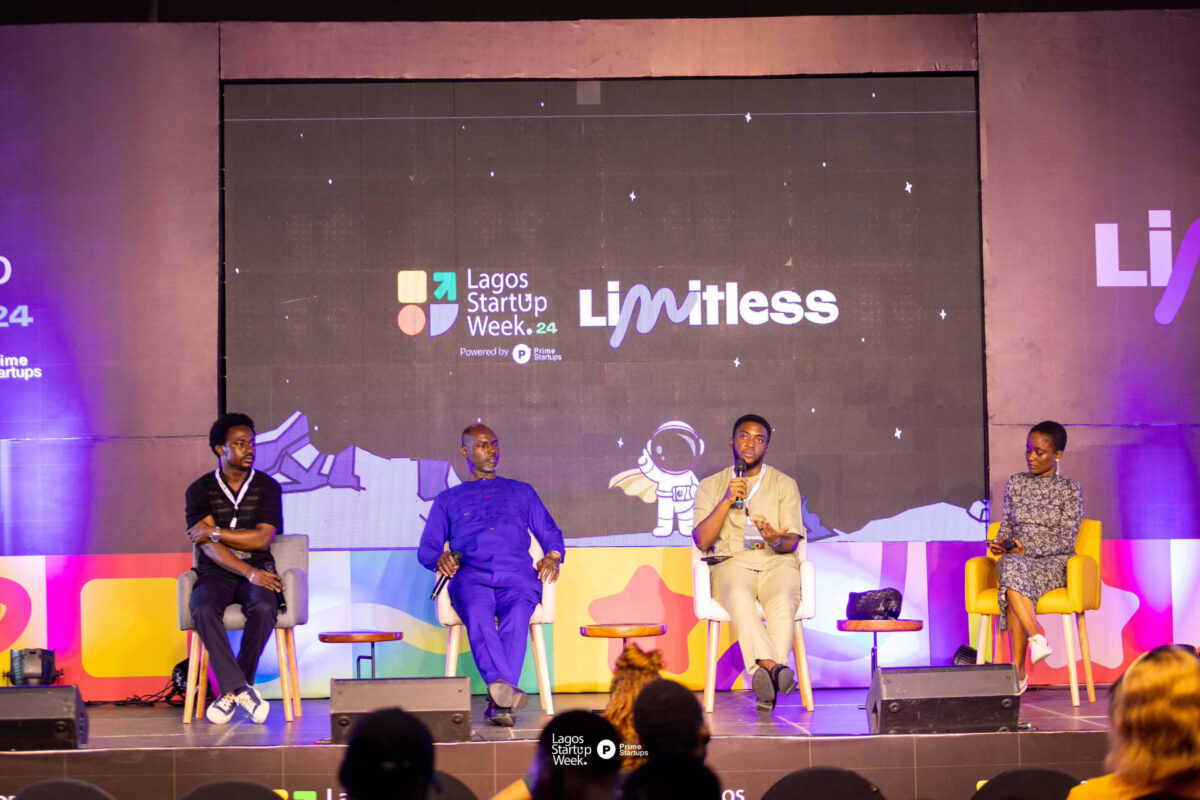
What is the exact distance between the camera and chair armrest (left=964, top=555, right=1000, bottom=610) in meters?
5.45

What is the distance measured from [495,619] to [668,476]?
4.47 feet

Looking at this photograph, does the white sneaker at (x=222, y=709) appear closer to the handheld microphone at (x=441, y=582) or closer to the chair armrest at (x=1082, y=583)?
the handheld microphone at (x=441, y=582)

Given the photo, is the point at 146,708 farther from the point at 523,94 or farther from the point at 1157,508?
the point at 1157,508

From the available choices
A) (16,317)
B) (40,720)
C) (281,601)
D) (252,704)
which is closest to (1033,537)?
(281,601)

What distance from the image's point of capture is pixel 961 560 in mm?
5941

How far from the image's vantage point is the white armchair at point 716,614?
5.05m

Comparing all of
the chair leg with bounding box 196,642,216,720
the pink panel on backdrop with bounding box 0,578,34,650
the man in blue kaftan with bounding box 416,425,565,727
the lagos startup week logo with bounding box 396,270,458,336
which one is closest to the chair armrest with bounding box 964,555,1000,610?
the man in blue kaftan with bounding box 416,425,565,727

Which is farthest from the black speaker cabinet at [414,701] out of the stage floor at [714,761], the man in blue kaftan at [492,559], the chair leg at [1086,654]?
the chair leg at [1086,654]

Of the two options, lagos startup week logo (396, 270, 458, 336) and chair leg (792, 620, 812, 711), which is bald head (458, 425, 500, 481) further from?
chair leg (792, 620, 812, 711)

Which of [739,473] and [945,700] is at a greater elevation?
[739,473]

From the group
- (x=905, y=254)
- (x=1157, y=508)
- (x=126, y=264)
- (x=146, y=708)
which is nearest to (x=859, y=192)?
(x=905, y=254)

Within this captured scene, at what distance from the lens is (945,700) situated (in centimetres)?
432

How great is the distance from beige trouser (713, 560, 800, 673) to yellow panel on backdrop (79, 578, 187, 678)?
2673 mm

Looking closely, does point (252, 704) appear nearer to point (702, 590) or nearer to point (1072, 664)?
point (702, 590)
